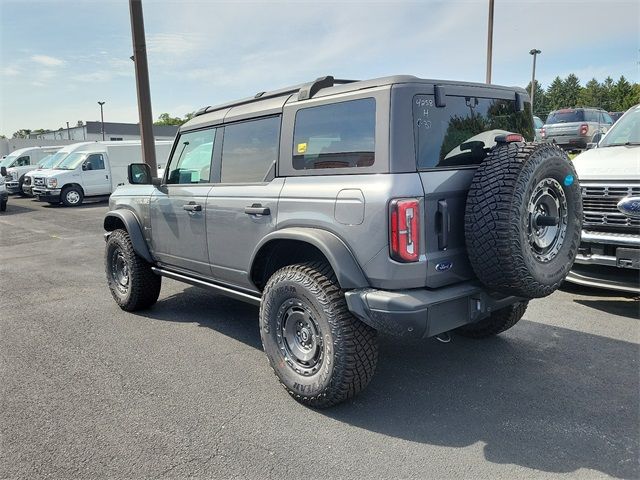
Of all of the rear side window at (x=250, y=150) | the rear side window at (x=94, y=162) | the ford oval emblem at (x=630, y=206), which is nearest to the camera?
the rear side window at (x=250, y=150)

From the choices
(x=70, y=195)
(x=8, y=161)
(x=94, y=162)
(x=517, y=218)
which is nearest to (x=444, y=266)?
(x=517, y=218)

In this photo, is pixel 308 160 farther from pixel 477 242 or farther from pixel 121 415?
pixel 121 415

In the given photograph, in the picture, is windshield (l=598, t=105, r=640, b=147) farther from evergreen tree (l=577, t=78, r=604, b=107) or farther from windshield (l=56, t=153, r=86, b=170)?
evergreen tree (l=577, t=78, r=604, b=107)

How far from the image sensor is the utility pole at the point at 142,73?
944 cm

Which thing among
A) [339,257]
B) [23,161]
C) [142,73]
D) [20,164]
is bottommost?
[339,257]

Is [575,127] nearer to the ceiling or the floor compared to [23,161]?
nearer to the ceiling

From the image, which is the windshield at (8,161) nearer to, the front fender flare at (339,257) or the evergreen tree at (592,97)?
the front fender flare at (339,257)

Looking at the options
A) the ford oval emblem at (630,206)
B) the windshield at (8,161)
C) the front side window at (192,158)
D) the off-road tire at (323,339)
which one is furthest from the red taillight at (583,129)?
the windshield at (8,161)

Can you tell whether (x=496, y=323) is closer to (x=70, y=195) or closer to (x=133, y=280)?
(x=133, y=280)

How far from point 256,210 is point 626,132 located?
4.89 metres

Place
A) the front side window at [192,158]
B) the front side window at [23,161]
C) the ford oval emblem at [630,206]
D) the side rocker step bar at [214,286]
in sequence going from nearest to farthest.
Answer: the side rocker step bar at [214,286], the front side window at [192,158], the ford oval emblem at [630,206], the front side window at [23,161]

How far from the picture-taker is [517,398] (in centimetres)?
333

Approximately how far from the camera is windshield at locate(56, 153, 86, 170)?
1795 cm

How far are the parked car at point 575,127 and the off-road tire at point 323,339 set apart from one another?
1642 centimetres
